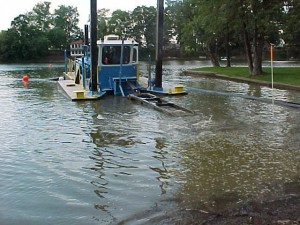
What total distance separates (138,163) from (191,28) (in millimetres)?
39951

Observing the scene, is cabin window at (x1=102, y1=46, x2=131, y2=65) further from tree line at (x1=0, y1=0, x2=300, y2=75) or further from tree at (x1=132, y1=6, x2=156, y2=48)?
tree at (x1=132, y1=6, x2=156, y2=48)

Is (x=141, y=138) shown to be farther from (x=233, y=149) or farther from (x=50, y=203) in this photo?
(x=50, y=203)

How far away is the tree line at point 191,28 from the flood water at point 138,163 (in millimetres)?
14252

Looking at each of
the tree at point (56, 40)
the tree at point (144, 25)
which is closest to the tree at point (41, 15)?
the tree at point (56, 40)

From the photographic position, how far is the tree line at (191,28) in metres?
26.3

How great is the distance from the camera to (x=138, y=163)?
7.53 m

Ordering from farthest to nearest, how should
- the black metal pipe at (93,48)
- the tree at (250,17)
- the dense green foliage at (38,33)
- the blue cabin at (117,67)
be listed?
the dense green foliage at (38,33) < the tree at (250,17) < the blue cabin at (117,67) < the black metal pipe at (93,48)

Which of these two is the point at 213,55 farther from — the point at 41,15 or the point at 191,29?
the point at 41,15

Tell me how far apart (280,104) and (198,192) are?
10142 mm

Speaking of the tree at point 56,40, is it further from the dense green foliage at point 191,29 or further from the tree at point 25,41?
the tree at point 25,41

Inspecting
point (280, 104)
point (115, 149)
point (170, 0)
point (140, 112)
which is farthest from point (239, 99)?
point (170, 0)

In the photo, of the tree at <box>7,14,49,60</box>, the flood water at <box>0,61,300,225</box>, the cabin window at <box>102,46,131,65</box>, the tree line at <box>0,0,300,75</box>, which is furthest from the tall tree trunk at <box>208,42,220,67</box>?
the tree at <box>7,14,49,60</box>

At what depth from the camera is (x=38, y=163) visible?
24.9 ft

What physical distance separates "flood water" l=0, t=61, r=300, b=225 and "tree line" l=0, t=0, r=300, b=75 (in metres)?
14.3
